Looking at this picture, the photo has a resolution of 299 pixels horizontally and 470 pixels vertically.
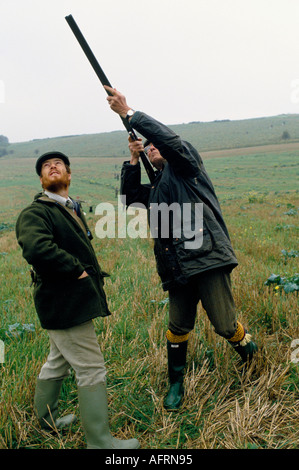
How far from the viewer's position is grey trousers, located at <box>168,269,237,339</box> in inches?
108

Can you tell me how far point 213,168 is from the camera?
51875 mm

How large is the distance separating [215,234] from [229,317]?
0.70m

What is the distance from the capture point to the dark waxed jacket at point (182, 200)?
2645 mm

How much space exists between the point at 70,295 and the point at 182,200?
114 cm

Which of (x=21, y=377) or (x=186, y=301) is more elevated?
(x=186, y=301)

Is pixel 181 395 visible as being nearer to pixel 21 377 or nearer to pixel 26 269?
pixel 21 377

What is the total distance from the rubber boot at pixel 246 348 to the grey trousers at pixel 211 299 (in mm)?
230

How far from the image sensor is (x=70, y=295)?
7.71 ft

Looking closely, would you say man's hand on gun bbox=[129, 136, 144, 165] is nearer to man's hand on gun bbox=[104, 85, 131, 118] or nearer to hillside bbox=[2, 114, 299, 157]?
man's hand on gun bbox=[104, 85, 131, 118]

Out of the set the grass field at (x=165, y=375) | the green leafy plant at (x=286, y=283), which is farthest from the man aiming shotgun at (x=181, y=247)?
the green leafy plant at (x=286, y=283)

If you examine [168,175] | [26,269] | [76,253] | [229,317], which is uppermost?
Answer: [168,175]

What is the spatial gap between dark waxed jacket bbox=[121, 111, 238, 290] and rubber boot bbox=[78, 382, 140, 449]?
98 cm
